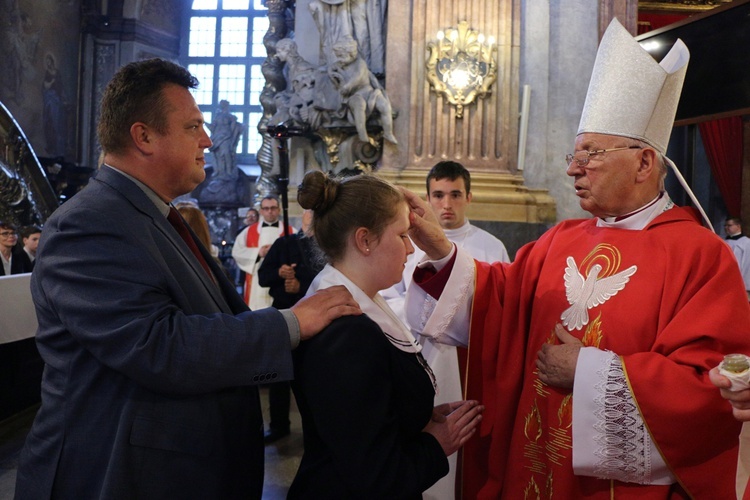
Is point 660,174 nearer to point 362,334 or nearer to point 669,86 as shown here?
point 669,86

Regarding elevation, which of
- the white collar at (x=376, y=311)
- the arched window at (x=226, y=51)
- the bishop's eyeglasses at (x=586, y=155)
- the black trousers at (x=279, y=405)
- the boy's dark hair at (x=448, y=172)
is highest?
the arched window at (x=226, y=51)

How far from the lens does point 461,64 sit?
6.48 m

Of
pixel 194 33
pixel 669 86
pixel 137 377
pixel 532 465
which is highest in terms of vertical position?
pixel 194 33

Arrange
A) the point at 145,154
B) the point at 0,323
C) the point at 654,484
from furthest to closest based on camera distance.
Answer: the point at 0,323 → the point at 654,484 → the point at 145,154

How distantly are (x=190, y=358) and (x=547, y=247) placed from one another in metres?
1.38

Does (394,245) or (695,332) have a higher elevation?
(394,245)

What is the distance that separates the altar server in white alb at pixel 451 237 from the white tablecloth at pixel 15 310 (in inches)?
92.7

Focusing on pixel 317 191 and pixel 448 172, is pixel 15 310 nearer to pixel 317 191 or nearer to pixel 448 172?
pixel 448 172

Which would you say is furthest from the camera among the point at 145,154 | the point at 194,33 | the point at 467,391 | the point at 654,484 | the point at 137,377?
the point at 194,33

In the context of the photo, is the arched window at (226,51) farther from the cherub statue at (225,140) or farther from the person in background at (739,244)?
the person in background at (739,244)

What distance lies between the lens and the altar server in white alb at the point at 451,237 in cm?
316

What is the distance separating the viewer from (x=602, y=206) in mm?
2195

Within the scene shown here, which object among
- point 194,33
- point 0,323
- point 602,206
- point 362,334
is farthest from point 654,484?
point 194,33

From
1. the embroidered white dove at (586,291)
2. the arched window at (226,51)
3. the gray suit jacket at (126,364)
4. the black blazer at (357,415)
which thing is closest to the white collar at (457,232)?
the embroidered white dove at (586,291)
